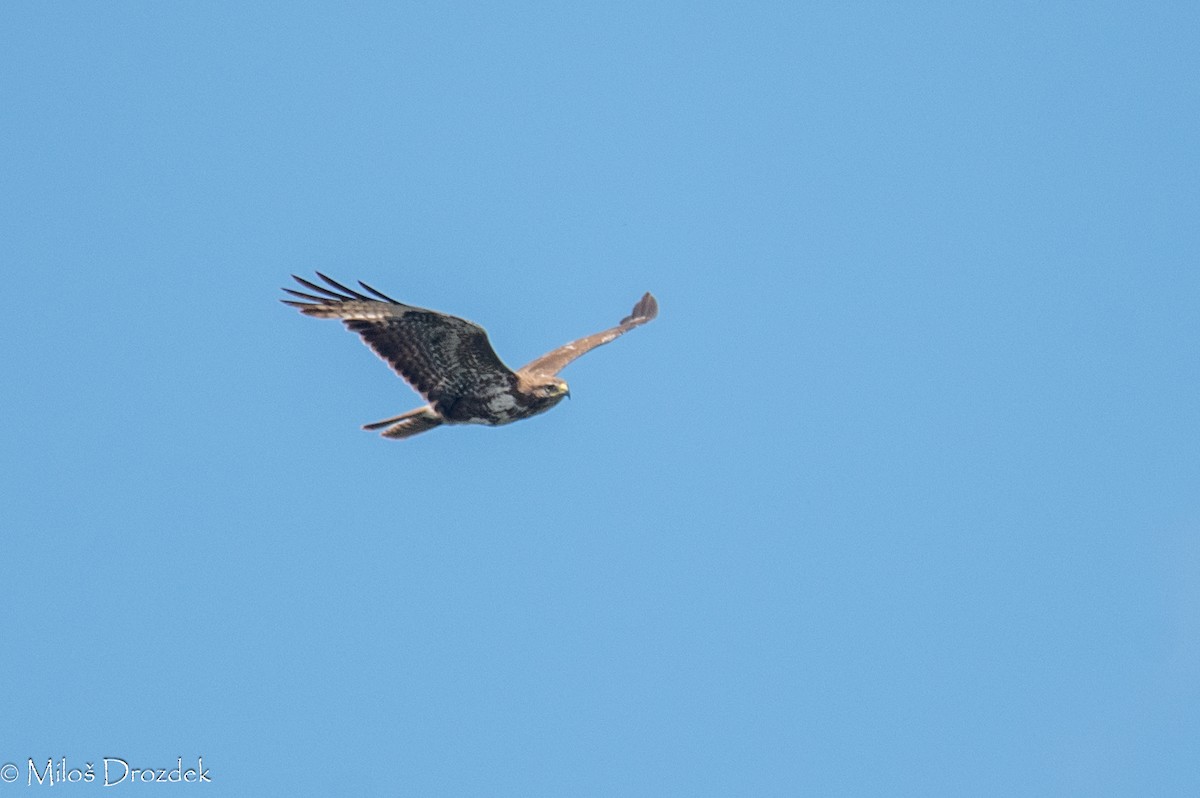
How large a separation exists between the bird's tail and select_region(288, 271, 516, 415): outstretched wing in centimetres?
20

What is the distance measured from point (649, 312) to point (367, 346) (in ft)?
17.1

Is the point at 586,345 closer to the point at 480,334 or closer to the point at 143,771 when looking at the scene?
the point at 480,334

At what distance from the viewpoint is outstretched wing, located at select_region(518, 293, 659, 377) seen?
15852 mm

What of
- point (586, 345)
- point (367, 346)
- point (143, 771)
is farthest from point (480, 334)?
point (143, 771)

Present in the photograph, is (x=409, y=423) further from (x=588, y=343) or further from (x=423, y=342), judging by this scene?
(x=588, y=343)

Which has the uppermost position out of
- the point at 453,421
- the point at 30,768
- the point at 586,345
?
the point at 586,345

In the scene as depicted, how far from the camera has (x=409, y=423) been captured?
14352 millimetres

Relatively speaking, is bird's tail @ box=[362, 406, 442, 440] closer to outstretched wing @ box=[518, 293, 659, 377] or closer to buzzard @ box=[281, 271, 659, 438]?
buzzard @ box=[281, 271, 659, 438]

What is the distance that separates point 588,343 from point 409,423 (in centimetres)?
306

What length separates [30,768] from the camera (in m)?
13.5

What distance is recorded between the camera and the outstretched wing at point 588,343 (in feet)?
52.0

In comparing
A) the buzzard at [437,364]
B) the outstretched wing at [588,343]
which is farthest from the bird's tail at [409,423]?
the outstretched wing at [588,343]

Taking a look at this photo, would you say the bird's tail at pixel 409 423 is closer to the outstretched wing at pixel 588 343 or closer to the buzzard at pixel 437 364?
the buzzard at pixel 437 364

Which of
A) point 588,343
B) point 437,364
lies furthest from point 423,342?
point 588,343
